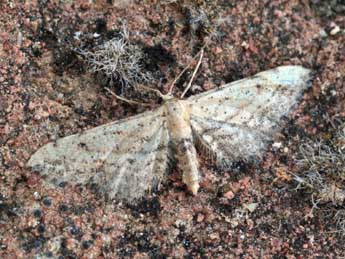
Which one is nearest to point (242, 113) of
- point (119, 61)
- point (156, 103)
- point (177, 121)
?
point (177, 121)

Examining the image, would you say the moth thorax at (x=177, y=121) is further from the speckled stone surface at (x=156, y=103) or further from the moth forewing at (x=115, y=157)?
the speckled stone surface at (x=156, y=103)

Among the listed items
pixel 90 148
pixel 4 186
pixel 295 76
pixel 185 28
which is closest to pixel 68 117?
pixel 90 148

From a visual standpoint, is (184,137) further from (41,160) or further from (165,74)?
(41,160)

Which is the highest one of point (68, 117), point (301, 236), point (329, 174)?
point (68, 117)

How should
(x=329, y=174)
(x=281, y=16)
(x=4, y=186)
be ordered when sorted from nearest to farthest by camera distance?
(x=4, y=186) → (x=329, y=174) → (x=281, y=16)

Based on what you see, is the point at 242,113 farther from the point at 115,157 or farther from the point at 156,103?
the point at 115,157

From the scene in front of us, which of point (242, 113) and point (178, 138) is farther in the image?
point (242, 113)

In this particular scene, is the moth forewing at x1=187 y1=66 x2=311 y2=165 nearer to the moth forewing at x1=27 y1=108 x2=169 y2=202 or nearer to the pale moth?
the pale moth

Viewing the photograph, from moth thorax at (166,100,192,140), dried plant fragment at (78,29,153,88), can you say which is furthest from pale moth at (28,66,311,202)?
dried plant fragment at (78,29,153,88)
